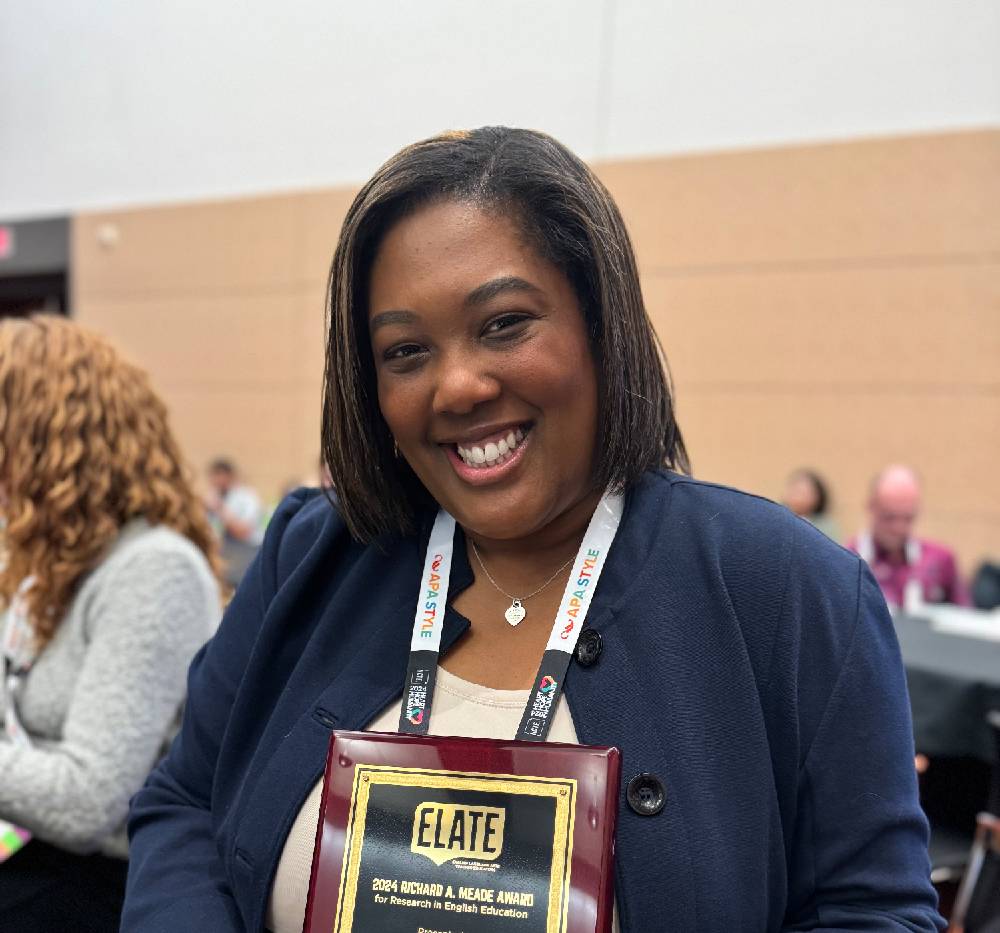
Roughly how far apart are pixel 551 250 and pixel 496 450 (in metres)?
0.24

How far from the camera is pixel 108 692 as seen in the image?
69.4 inches

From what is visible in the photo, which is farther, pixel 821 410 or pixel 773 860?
pixel 821 410

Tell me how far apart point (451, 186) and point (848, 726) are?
74cm

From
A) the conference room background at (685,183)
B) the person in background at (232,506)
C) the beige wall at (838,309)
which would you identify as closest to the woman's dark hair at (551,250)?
the beige wall at (838,309)

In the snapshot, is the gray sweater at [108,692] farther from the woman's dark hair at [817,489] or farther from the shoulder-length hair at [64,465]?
the woman's dark hair at [817,489]

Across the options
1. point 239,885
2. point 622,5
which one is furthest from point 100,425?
point 622,5

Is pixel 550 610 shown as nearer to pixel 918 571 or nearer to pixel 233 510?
pixel 918 571

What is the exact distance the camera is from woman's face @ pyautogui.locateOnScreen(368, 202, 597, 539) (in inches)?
44.4

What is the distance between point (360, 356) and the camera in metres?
1.26

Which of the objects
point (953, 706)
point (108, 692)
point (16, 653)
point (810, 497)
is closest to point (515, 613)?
point (108, 692)

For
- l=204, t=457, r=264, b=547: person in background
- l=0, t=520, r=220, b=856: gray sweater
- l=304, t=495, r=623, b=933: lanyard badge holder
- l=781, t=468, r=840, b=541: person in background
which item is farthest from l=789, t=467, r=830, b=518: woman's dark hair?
l=304, t=495, r=623, b=933: lanyard badge holder

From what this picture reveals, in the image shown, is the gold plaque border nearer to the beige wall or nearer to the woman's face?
the woman's face

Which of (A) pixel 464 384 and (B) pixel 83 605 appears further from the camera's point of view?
(B) pixel 83 605

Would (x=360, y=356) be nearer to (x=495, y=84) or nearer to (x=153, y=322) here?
(x=495, y=84)
